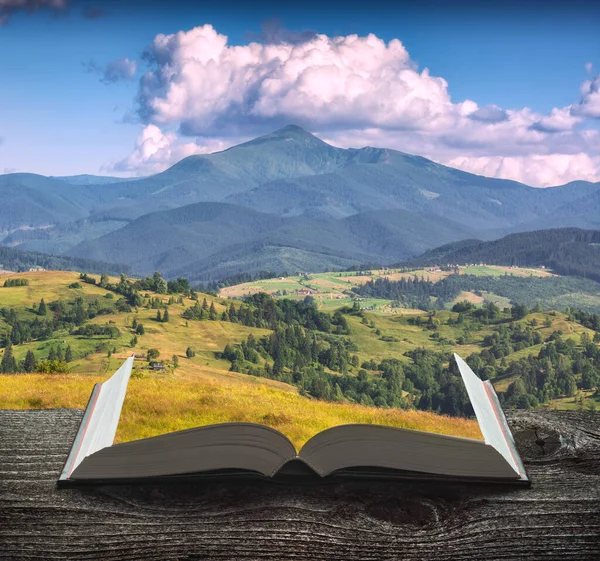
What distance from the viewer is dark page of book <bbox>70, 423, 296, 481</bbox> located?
8.50ft

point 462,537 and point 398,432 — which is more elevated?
Answer: point 398,432

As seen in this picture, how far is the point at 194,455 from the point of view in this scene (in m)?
2.65

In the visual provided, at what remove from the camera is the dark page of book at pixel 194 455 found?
8.50 ft

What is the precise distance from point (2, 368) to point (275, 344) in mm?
76625

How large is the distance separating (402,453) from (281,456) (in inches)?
19.8

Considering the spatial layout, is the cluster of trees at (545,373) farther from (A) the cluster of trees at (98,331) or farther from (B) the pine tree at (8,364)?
(B) the pine tree at (8,364)

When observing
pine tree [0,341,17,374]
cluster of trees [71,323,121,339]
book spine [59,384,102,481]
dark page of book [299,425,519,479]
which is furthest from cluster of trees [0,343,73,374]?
dark page of book [299,425,519,479]

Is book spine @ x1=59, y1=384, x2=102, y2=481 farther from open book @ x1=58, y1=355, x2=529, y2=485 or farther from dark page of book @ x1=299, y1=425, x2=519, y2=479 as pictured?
dark page of book @ x1=299, y1=425, x2=519, y2=479

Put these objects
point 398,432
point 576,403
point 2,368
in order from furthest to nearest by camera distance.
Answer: point 576,403 < point 2,368 < point 398,432

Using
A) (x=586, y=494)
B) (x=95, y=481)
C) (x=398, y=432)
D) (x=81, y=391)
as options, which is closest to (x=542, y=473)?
(x=586, y=494)

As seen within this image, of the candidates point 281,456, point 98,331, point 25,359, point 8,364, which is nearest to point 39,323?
point 98,331

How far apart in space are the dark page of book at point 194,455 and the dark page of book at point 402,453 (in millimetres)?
154

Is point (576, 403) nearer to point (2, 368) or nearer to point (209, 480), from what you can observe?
point (2, 368)

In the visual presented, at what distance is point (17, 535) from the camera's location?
2283 millimetres
